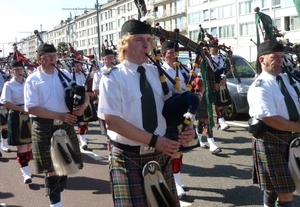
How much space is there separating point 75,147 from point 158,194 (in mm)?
2013

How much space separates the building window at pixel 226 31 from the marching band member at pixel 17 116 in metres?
40.9

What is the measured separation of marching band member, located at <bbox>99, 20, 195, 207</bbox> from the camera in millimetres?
2646

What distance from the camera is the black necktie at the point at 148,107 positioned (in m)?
2.70

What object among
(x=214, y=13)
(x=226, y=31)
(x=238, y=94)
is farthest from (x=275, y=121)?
(x=214, y=13)

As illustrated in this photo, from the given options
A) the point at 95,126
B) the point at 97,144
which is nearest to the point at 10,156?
the point at 97,144

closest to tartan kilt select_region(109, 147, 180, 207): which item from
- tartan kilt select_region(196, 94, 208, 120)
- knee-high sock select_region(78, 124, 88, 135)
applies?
tartan kilt select_region(196, 94, 208, 120)

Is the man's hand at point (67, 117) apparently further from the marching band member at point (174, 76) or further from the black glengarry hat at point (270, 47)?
the black glengarry hat at point (270, 47)

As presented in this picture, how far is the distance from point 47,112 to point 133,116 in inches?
69.5

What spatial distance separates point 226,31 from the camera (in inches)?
1821

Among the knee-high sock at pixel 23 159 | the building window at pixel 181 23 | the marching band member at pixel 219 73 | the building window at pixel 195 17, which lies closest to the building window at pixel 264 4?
the building window at pixel 195 17

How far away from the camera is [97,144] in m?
8.45

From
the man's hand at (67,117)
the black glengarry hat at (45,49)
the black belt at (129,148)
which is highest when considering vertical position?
the black glengarry hat at (45,49)

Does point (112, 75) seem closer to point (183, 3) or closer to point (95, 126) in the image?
point (95, 126)

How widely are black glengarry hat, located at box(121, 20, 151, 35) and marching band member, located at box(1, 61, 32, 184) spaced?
376 cm
